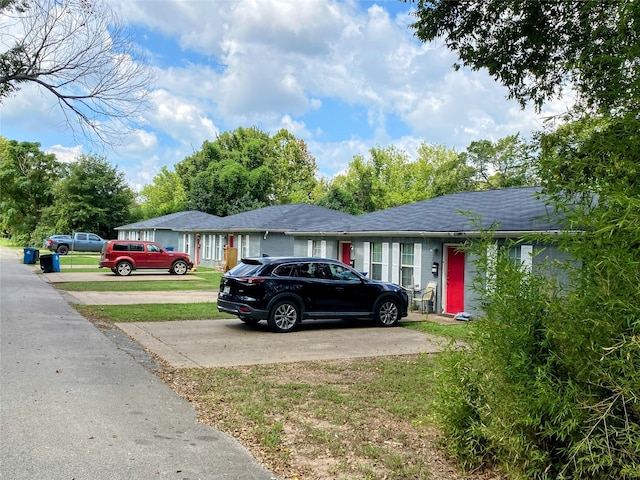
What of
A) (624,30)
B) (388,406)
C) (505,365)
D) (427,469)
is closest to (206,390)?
(388,406)

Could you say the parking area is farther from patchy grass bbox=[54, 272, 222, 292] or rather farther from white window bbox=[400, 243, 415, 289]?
patchy grass bbox=[54, 272, 222, 292]

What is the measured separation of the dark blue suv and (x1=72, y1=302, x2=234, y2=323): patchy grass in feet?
6.61

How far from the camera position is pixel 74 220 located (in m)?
58.5

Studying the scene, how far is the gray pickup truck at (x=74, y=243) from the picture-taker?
4641 cm

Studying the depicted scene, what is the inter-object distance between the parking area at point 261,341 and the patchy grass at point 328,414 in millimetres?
772

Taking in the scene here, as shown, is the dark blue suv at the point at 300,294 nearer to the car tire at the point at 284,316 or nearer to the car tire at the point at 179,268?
the car tire at the point at 284,316

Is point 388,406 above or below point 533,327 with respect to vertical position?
below

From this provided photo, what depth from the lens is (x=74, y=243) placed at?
49000 mm

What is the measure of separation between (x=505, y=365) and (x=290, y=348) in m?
6.89

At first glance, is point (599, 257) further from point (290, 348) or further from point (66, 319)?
point (66, 319)

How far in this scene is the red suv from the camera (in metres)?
28.9

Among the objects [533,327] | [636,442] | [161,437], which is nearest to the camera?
[636,442]

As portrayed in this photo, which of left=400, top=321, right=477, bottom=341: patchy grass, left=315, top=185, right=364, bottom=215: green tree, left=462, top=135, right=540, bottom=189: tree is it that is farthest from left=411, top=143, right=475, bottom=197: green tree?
left=400, top=321, right=477, bottom=341: patchy grass

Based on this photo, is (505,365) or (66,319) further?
(66,319)
